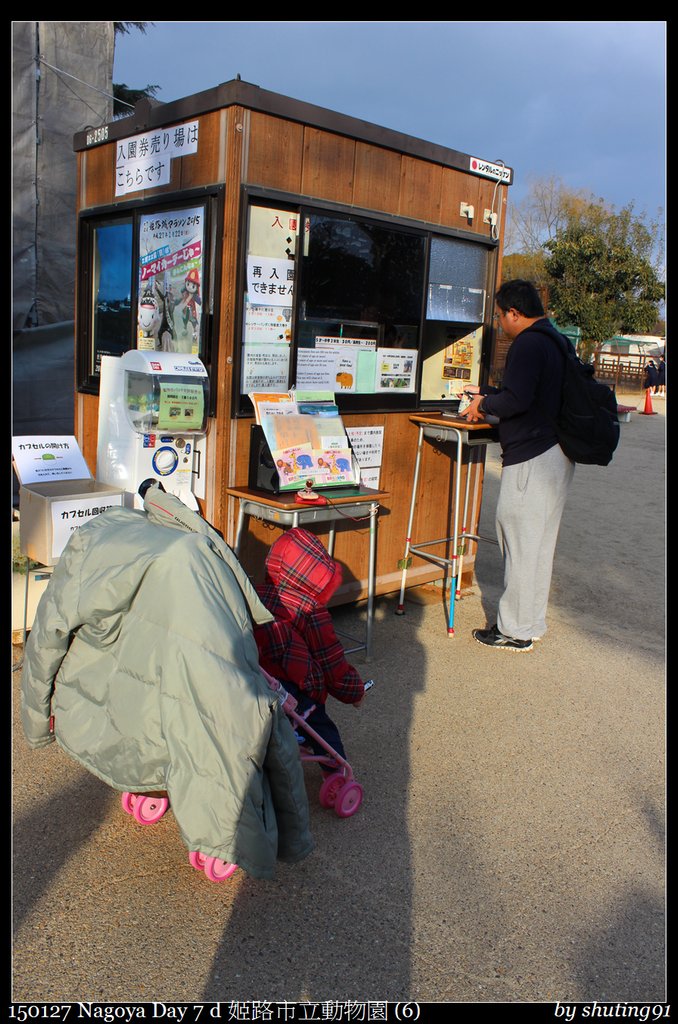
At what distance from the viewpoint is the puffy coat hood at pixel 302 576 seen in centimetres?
333

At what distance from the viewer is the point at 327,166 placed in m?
4.88

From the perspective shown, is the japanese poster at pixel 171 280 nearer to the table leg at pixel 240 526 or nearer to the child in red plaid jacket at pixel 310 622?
the table leg at pixel 240 526

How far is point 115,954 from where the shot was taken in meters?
2.54

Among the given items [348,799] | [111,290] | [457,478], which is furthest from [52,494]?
[457,478]

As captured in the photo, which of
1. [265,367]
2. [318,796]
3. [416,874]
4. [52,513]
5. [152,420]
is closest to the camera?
[416,874]

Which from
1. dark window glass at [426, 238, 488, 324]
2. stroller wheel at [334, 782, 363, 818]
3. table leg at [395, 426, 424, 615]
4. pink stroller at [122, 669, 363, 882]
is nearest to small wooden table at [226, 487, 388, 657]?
table leg at [395, 426, 424, 615]

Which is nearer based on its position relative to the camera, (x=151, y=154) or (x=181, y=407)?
(x=181, y=407)

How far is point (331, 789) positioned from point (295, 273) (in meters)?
2.89

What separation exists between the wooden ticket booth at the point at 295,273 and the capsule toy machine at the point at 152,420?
148 mm

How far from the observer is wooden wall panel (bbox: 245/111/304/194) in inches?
177

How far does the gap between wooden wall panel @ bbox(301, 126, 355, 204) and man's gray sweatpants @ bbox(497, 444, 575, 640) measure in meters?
1.91

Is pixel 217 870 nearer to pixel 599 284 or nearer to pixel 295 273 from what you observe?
pixel 295 273
